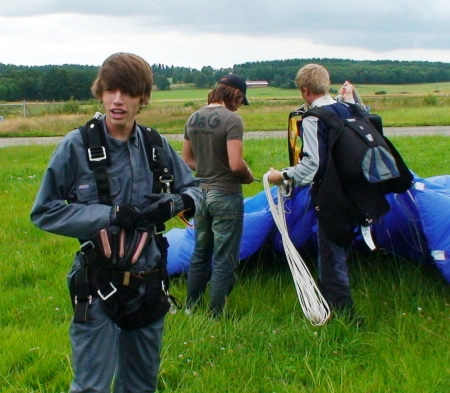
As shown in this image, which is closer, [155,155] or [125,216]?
[125,216]

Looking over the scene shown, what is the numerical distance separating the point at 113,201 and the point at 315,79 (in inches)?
86.1

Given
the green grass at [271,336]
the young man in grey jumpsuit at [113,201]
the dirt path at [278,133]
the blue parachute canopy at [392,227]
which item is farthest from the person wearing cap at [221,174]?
the dirt path at [278,133]

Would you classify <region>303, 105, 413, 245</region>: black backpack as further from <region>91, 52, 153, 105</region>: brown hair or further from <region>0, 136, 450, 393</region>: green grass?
<region>91, 52, 153, 105</region>: brown hair

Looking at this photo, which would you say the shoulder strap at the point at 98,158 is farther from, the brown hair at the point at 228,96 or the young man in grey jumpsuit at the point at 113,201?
the brown hair at the point at 228,96

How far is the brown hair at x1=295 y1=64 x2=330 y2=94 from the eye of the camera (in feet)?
14.4

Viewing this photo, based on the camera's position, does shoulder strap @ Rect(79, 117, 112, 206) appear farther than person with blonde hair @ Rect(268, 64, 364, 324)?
No

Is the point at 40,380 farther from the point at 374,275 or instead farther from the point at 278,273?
the point at 374,275

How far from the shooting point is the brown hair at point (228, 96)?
4.62m

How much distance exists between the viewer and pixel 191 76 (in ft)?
177

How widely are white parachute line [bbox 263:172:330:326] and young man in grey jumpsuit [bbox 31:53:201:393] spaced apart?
1794mm

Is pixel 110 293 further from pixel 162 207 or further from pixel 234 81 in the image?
pixel 234 81

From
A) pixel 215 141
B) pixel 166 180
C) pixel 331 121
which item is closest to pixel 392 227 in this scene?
pixel 331 121

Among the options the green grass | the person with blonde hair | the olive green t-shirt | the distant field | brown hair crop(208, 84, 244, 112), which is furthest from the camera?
the distant field

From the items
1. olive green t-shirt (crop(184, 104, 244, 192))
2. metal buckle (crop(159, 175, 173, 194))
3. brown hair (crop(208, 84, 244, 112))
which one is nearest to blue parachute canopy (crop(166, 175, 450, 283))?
olive green t-shirt (crop(184, 104, 244, 192))
